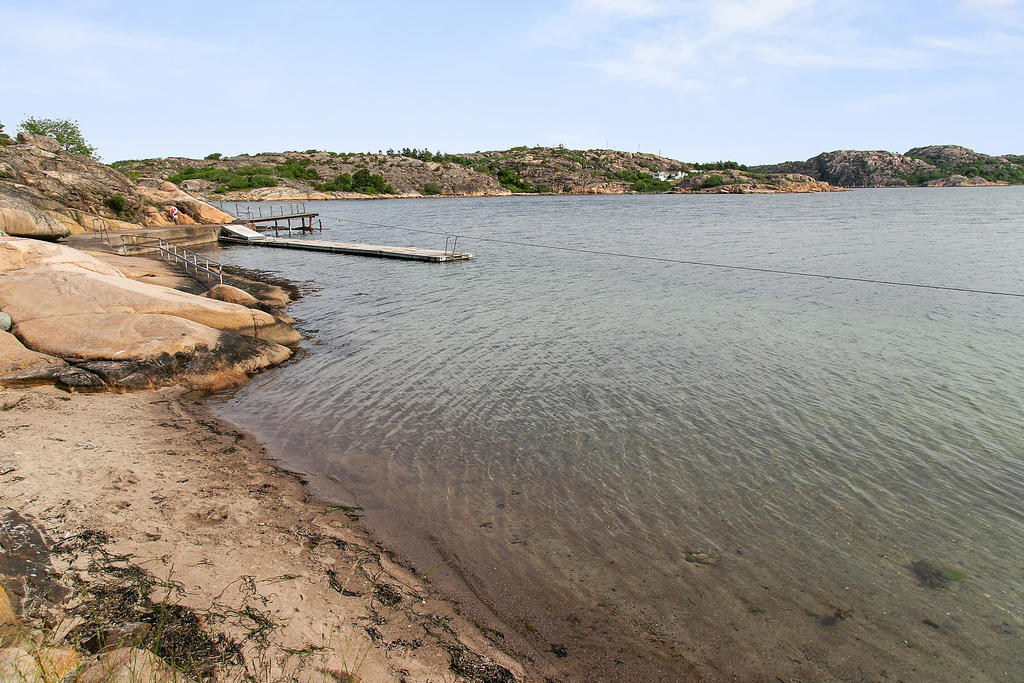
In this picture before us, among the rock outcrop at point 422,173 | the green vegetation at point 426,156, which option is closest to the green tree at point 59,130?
the rock outcrop at point 422,173

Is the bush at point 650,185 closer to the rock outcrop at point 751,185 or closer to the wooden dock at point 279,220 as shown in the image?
the rock outcrop at point 751,185

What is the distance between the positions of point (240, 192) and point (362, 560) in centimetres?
11502

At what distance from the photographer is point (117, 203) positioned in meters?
34.0

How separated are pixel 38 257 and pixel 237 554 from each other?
12743mm

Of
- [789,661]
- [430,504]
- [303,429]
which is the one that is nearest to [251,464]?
[303,429]

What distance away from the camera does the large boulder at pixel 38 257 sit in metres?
13.0

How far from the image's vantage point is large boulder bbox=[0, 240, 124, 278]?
13048 millimetres

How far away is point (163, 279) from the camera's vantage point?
19.0m

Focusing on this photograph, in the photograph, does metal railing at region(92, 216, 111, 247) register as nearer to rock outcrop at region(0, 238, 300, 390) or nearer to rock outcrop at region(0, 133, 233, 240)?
rock outcrop at region(0, 133, 233, 240)

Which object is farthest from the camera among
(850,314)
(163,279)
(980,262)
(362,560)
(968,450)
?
(980,262)

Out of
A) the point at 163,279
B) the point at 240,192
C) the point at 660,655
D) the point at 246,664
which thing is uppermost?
the point at 240,192

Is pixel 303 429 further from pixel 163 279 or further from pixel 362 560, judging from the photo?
pixel 163 279

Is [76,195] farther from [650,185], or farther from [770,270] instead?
[650,185]

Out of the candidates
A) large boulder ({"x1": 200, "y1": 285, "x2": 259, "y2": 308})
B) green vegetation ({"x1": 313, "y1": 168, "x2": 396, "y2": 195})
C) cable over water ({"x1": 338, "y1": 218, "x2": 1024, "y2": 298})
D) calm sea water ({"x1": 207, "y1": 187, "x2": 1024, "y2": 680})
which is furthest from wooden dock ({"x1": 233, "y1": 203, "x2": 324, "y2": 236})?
green vegetation ({"x1": 313, "y1": 168, "x2": 396, "y2": 195})
